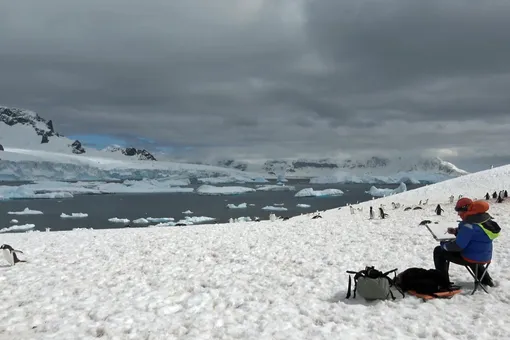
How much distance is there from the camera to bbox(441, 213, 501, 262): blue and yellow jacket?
312 inches

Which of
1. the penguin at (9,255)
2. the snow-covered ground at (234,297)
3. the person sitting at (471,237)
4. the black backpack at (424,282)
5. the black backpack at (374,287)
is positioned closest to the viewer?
the snow-covered ground at (234,297)

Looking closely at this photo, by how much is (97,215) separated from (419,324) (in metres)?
92.8

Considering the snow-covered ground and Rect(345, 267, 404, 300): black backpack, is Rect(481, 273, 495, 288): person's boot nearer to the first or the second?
the snow-covered ground

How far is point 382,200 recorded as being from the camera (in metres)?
58.9

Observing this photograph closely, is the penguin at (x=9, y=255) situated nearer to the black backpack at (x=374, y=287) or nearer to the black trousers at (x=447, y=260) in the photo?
the black backpack at (x=374, y=287)

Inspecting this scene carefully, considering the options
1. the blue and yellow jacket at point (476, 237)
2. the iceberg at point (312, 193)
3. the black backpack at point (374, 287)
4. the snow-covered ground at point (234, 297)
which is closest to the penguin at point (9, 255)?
the snow-covered ground at point (234, 297)

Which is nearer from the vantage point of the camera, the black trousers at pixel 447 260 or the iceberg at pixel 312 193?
the black trousers at pixel 447 260

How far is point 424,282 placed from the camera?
8305 mm

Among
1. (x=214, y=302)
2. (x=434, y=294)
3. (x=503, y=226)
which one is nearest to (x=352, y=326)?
(x=434, y=294)

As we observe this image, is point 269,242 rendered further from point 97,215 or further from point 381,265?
point 97,215

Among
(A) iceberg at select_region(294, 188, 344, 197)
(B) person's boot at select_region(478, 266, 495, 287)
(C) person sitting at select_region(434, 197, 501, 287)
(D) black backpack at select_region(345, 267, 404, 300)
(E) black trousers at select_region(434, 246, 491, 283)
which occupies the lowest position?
(D) black backpack at select_region(345, 267, 404, 300)

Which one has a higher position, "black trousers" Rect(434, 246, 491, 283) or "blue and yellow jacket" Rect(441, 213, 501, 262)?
"blue and yellow jacket" Rect(441, 213, 501, 262)

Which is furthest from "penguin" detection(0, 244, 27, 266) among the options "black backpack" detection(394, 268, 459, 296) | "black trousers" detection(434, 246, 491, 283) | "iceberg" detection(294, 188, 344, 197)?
→ "iceberg" detection(294, 188, 344, 197)

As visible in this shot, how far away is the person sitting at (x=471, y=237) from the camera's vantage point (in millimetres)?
7918
